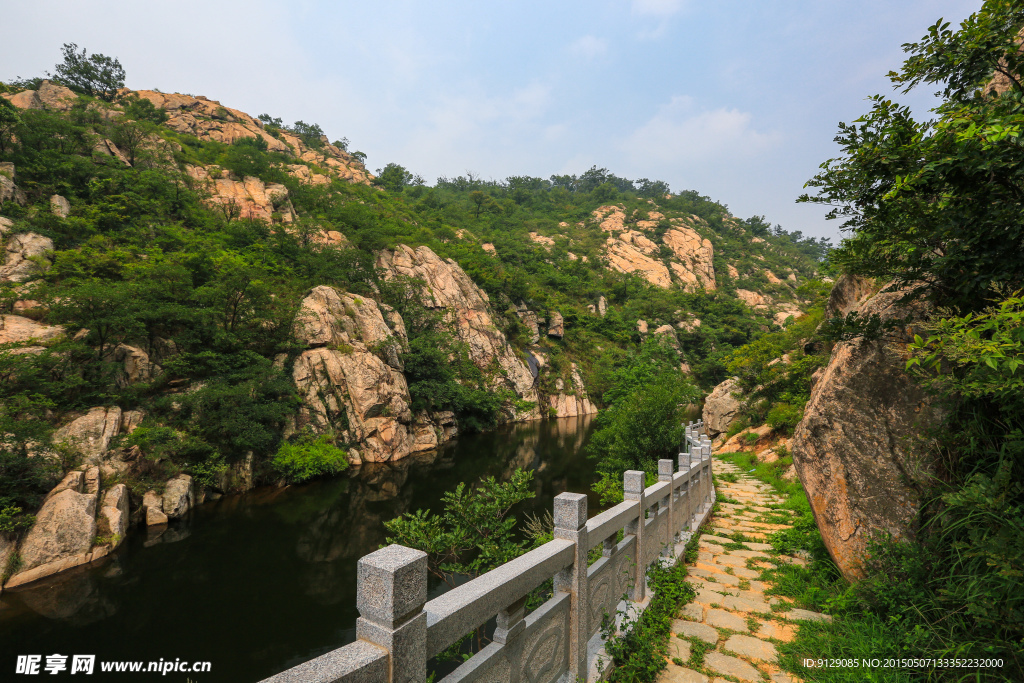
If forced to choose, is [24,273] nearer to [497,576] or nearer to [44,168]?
[44,168]

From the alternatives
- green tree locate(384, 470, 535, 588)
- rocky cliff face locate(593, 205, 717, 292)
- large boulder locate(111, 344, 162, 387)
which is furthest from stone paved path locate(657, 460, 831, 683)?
rocky cliff face locate(593, 205, 717, 292)

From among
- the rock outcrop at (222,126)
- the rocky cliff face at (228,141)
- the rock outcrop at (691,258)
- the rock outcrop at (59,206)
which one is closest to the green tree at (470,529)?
the rocky cliff face at (228,141)

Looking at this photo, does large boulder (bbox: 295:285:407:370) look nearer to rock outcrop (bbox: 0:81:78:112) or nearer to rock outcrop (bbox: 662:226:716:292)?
rock outcrop (bbox: 0:81:78:112)

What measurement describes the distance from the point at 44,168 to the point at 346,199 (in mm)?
18331

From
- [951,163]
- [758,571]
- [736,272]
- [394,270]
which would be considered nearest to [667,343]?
[394,270]

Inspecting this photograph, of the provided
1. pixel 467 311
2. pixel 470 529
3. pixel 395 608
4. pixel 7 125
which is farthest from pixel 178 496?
pixel 467 311

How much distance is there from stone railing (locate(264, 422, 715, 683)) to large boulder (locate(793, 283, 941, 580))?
1.58 meters

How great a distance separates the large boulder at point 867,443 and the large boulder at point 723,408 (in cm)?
1600

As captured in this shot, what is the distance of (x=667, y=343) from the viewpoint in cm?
3928

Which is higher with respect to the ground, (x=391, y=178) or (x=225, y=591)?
(x=391, y=178)

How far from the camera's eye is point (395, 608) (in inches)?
53.4

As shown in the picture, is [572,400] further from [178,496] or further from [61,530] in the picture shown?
[61,530]

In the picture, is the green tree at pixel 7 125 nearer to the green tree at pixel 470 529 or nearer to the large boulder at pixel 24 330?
the large boulder at pixel 24 330

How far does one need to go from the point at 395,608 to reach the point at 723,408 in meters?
21.3
